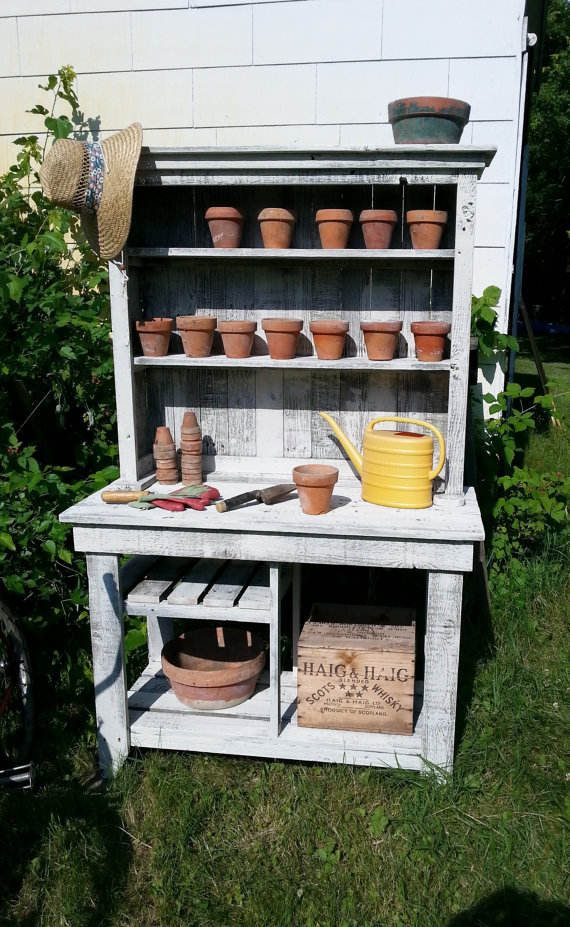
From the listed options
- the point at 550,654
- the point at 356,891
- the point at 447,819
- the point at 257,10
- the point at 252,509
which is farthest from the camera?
the point at 257,10

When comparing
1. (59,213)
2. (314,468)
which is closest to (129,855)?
(314,468)

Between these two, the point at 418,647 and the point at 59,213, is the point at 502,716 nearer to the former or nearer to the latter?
the point at 418,647

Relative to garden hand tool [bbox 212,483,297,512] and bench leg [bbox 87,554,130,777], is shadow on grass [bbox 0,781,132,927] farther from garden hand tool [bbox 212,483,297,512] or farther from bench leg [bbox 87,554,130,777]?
garden hand tool [bbox 212,483,297,512]

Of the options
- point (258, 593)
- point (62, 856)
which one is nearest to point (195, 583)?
point (258, 593)

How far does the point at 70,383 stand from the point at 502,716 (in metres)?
2.34

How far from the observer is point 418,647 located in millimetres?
3562

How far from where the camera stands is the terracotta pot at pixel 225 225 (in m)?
2.77

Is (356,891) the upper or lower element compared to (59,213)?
lower

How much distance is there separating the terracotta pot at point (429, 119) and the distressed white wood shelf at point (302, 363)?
2.37 feet

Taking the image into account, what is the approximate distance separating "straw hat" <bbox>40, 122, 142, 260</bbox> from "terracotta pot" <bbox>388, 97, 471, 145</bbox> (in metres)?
0.87

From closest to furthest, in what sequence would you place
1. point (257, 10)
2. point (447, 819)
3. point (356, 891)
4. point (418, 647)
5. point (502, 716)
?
1. point (356, 891)
2. point (447, 819)
3. point (502, 716)
4. point (418, 647)
5. point (257, 10)

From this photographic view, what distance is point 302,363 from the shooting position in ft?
9.00

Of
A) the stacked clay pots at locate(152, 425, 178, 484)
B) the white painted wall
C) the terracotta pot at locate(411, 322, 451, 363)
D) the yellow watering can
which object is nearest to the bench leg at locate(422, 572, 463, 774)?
the yellow watering can

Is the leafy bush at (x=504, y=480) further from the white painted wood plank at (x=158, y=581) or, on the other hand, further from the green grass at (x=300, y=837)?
the white painted wood plank at (x=158, y=581)
